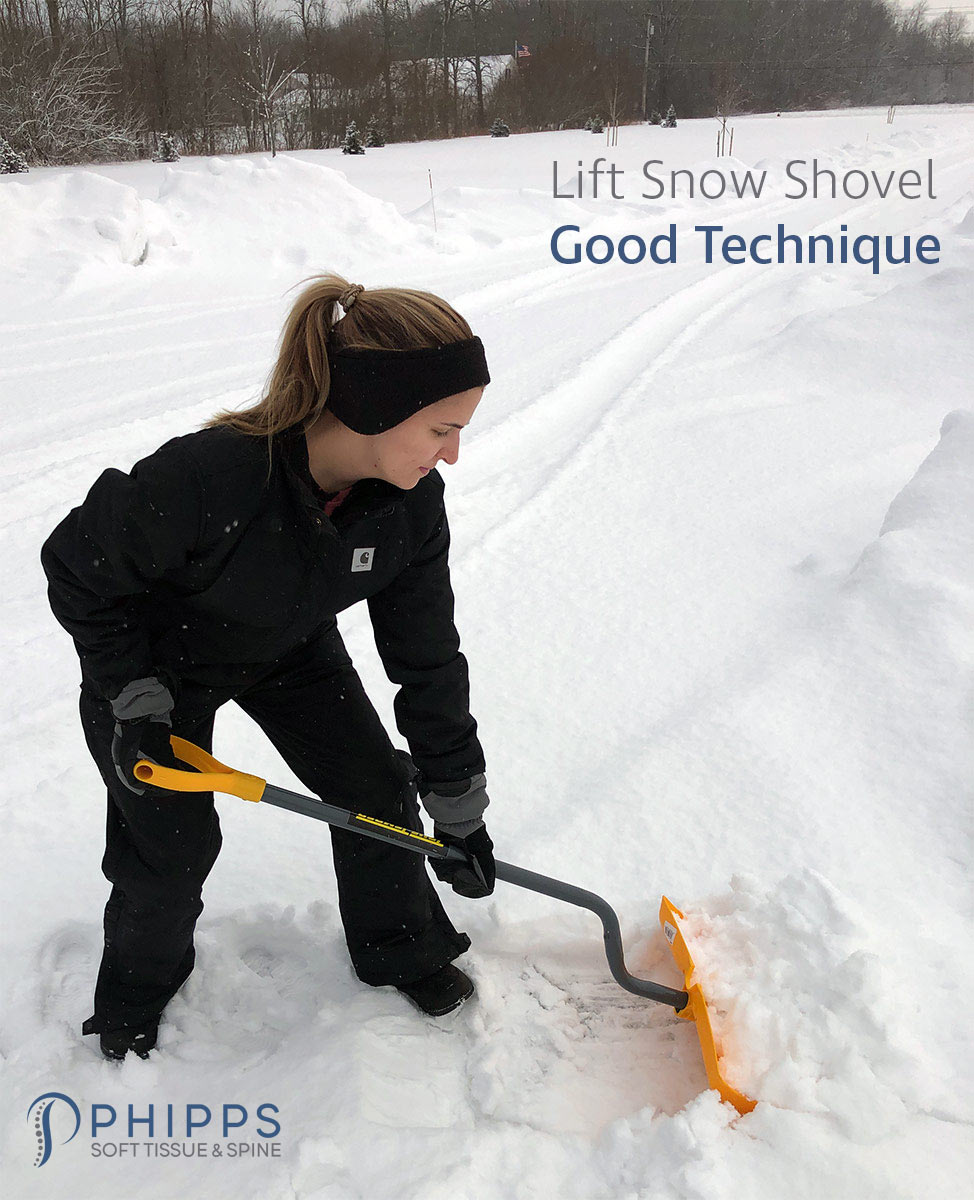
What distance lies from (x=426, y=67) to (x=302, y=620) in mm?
32756

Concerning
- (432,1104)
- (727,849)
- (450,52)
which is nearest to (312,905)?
(432,1104)

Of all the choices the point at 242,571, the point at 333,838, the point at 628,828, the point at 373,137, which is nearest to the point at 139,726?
the point at 242,571

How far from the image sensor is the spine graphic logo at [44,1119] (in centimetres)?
161

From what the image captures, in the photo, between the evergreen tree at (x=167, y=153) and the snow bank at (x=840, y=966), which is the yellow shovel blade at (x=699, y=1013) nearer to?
the snow bank at (x=840, y=966)

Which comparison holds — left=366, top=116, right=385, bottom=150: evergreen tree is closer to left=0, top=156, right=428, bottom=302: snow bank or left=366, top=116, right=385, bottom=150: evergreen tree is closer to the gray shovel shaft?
left=0, top=156, right=428, bottom=302: snow bank

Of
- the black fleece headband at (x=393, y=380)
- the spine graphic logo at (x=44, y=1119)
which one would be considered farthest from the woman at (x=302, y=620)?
the spine graphic logo at (x=44, y=1119)

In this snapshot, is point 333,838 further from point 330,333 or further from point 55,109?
point 55,109

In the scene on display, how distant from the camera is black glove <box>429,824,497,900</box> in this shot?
1729 millimetres

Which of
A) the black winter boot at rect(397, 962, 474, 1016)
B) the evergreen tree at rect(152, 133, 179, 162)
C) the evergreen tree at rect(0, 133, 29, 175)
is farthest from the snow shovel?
the evergreen tree at rect(152, 133, 179, 162)

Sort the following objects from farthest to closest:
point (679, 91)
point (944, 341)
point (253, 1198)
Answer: point (679, 91) < point (944, 341) < point (253, 1198)

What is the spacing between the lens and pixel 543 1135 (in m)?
1.60

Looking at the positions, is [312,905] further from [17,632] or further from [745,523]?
[745,523]

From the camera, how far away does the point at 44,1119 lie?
1654 mm

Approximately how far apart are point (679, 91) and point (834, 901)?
4157 cm
